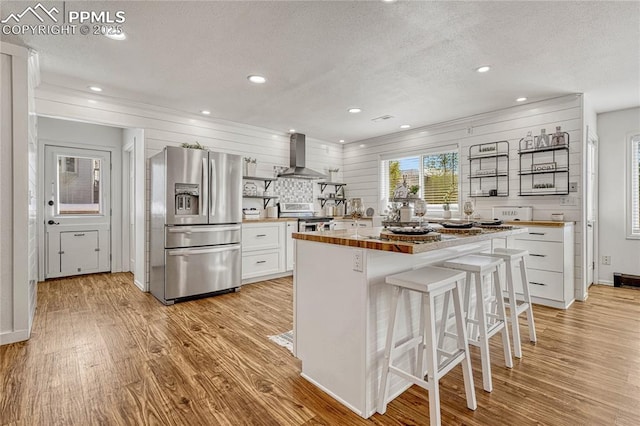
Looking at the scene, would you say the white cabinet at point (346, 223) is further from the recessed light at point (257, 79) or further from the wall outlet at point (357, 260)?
the wall outlet at point (357, 260)

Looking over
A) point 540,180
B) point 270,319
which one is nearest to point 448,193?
point 540,180

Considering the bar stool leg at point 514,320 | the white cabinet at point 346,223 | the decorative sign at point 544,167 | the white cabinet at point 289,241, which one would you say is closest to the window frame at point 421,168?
the white cabinet at point 346,223

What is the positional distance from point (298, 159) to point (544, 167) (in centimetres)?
373

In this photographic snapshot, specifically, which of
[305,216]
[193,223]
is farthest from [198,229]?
[305,216]

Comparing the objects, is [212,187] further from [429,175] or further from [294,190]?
[429,175]

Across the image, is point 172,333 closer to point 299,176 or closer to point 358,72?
point 358,72

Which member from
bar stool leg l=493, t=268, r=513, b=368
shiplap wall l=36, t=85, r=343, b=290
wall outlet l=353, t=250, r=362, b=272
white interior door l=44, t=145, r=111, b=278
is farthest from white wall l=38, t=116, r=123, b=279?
bar stool leg l=493, t=268, r=513, b=368

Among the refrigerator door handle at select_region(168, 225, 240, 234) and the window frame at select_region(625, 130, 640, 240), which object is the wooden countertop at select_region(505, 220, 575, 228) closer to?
the window frame at select_region(625, 130, 640, 240)

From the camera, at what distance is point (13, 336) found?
2635 mm

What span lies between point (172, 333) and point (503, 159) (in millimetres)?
4651

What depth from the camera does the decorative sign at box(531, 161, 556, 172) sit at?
389cm

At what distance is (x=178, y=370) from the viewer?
2.22 metres

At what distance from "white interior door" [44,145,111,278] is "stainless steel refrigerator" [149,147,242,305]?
6.67 ft

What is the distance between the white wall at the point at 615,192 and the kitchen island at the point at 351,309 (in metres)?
3.87
